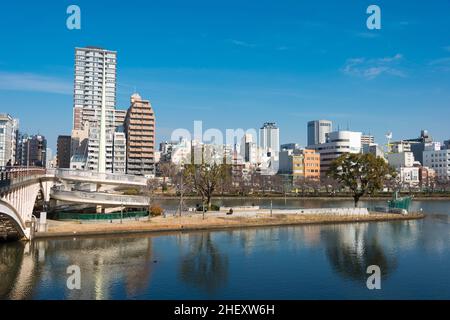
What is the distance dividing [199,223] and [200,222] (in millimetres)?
358

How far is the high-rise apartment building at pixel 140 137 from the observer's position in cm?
11934

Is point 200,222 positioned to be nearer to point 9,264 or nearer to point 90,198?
point 90,198

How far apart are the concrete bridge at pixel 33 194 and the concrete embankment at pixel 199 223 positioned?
8.38 ft

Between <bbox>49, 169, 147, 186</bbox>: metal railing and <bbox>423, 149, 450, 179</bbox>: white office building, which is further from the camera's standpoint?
<bbox>423, 149, 450, 179</bbox>: white office building

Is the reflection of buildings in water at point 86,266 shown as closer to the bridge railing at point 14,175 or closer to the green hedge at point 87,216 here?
the bridge railing at point 14,175

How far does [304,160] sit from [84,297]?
383 ft

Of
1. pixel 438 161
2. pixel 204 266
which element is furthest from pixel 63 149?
pixel 204 266

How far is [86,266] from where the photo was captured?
28.8 metres

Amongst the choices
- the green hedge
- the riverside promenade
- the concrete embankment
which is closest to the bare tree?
the riverside promenade

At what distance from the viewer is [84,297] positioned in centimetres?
2239

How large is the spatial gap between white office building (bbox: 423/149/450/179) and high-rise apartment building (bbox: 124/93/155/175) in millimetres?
97132

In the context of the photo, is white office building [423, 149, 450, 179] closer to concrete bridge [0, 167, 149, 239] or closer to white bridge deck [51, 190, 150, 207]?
concrete bridge [0, 167, 149, 239]

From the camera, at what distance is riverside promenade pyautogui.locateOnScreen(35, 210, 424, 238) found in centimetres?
3969
